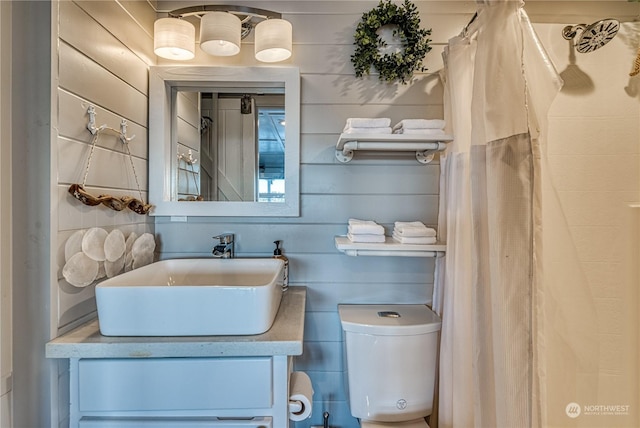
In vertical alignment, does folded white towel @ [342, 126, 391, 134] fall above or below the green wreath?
below

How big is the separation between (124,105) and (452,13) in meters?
1.47

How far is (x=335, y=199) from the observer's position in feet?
4.74

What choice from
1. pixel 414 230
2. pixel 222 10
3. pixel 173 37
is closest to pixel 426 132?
pixel 414 230

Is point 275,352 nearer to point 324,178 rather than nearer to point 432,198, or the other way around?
point 324,178

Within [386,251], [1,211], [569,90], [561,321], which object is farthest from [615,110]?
[1,211]

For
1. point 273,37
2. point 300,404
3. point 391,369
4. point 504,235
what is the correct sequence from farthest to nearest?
point 273,37, point 391,369, point 300,404, point 504,235

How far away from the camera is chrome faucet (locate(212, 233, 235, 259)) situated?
4.41ft

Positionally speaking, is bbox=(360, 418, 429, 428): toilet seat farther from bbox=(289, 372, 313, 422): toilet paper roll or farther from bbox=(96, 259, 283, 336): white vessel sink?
bbox=(96, 259, 283, 336): white vessel sink

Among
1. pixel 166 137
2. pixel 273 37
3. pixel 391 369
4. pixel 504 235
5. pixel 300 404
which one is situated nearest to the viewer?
pixel 504 235

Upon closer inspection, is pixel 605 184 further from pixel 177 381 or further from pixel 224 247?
pixel 177 381

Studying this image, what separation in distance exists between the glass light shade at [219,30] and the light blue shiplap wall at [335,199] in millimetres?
122

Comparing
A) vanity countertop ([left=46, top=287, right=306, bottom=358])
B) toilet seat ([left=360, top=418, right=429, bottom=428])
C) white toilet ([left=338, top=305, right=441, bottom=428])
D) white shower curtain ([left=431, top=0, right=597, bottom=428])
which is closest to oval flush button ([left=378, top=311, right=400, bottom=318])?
white toilet ([left=338, top=305, right=441, bottom=428])

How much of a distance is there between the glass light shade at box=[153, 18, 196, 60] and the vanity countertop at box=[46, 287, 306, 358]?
113 centimetres

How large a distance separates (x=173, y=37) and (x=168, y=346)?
3.97 ft
